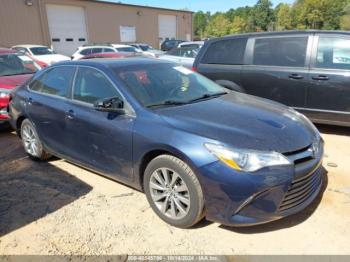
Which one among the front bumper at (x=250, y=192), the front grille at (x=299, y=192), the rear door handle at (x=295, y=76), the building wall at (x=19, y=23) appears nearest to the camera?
the front bumper at (x=250, y=192)

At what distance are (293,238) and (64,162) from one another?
11.2 feet

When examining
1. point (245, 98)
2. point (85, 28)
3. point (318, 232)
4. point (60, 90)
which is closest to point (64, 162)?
point (60, 90)

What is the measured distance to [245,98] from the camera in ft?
13.2

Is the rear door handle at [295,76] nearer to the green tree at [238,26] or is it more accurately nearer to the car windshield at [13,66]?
the car windshield at [13,66]

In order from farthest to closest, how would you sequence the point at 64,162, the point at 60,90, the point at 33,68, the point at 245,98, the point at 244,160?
the point at 33,68
the point at 64,162
the point at 60,90
the point at 245,98
the point at 244,160

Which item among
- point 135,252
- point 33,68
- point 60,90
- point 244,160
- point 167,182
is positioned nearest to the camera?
point 244,160

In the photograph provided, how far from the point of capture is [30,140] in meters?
5.00

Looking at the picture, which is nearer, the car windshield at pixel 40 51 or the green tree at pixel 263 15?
Answer: the car windshield at pixel 40 51

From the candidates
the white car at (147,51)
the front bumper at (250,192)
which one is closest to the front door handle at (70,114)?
the front bumper at (250,192)

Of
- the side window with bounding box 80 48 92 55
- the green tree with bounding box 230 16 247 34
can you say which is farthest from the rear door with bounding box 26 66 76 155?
the green tree with bounding box 230 16 247 34

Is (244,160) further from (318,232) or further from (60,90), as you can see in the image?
(60,90)

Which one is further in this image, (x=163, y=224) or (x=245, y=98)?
(x=245, y=98)

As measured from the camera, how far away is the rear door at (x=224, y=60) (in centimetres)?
625

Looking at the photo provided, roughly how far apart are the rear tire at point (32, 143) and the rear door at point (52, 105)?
0.55 feet
